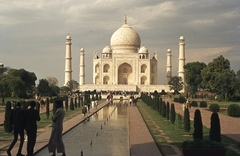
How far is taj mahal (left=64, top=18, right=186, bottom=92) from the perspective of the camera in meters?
45.3

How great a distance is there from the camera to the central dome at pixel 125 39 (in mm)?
47812

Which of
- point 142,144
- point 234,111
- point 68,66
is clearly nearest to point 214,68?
point 234,111

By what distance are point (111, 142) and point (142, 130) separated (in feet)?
6.40

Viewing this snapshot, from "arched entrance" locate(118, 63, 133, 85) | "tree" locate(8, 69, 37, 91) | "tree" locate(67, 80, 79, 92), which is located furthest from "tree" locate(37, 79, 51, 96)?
"arched entrance" locate(118, 63, 133, 85)

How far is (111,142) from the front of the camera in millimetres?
7773

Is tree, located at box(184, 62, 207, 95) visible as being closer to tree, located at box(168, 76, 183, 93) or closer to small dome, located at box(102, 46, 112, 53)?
tree, located at box(168, 76, 183, 93)

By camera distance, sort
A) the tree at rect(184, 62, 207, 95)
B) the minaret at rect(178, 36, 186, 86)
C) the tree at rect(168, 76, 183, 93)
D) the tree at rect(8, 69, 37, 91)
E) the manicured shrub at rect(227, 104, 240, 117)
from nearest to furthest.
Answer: the manicured shrub at rect(227, 104, 240, 117) → the tree at rect(184, 62, 207, 95) → the tree at rect(8, 69, 37, 91) → the tree at rect(168, 76, 183, 93) → the minaret at rect(178, 36, 186, 86)

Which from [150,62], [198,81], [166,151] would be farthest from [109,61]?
[166,151]

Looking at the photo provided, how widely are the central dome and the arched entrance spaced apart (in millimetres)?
2360

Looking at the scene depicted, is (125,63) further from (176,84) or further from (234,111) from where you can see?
(234,111)

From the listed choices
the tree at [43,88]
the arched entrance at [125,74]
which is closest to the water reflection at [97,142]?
the tree at [43,88]

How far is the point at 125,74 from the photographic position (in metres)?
48.2

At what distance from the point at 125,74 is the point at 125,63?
73.4 inches

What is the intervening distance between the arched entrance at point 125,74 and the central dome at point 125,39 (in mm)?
2360
